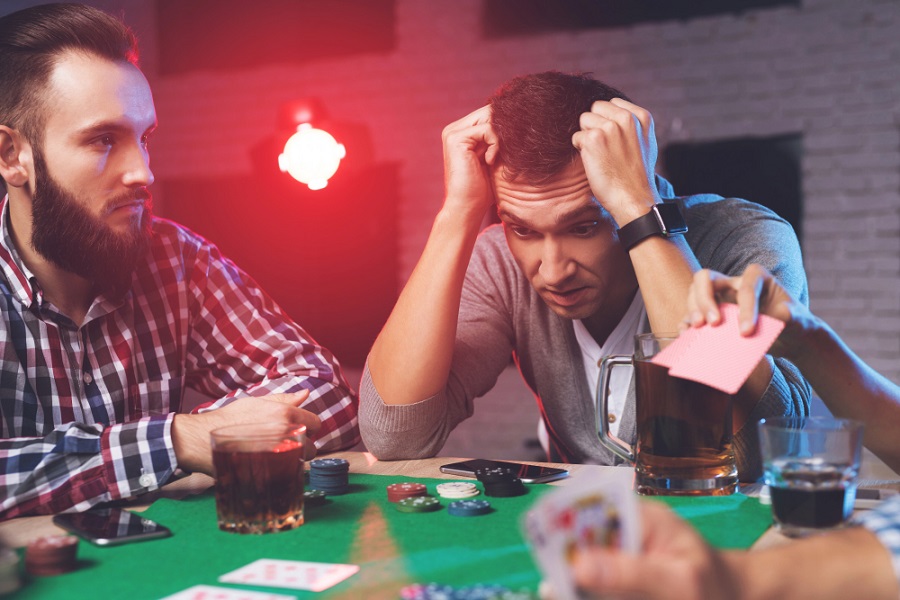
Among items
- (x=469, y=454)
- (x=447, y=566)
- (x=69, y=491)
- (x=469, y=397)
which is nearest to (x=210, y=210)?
(x=469, y=454)

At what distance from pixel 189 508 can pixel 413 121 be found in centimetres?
456

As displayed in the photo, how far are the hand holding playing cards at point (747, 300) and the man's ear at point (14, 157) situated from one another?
1.49 m

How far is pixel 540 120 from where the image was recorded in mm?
1796

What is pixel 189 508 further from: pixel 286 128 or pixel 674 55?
pixel 674 55

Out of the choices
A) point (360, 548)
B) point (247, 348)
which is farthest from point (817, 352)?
point (247, 348)

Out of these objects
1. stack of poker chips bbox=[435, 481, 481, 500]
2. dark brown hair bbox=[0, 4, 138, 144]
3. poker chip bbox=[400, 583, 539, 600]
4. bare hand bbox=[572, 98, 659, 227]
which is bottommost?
stack of poker chips bbox=[435, 481, 481, 500]

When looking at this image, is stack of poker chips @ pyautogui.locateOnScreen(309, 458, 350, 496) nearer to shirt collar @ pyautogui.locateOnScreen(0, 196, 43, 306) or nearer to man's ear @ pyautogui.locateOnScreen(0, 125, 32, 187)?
shirt collar @ pyautogui.locateOnScreen(0, 196, 43, 306)

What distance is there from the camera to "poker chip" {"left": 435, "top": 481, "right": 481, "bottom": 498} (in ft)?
4.31

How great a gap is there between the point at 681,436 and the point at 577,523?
26.2 inches

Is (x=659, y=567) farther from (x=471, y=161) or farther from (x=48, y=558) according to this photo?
(x=471, y=161)

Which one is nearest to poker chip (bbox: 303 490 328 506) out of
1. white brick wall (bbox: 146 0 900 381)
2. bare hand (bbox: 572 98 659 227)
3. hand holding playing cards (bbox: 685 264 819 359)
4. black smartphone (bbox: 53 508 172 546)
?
black smartphone (bbox: 53 508 172 546)

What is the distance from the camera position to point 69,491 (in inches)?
52.6

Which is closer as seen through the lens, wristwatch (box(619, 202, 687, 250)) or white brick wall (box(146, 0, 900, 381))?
wristwatch (box(619, 202, 687, 250))

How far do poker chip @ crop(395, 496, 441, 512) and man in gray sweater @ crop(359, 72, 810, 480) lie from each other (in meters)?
0.44
